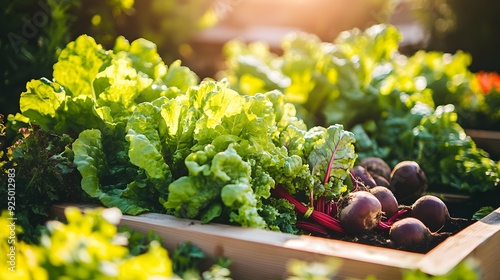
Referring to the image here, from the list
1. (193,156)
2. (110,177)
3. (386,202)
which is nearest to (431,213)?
(386,202)

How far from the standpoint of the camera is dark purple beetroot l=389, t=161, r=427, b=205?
3066mm

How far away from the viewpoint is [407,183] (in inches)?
121

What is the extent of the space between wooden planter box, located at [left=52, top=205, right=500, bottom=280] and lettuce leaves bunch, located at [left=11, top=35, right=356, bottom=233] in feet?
0.31

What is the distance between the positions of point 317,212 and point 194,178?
0.66 m

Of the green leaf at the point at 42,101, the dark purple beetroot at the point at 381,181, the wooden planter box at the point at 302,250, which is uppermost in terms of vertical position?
the green leaf at the point at 42,101

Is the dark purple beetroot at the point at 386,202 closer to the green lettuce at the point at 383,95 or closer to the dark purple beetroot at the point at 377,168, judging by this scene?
the dark purple beetroot at the point at 377,168

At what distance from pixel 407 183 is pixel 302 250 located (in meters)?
Answer: 1.35

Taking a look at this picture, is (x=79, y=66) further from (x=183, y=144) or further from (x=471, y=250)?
(x=471, y=250)

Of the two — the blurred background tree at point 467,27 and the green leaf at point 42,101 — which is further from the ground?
the blurred background tree at point 467,27

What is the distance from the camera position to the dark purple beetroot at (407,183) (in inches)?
121

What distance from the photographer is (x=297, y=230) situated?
7.94 ft

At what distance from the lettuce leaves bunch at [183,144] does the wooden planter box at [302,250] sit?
0.09m

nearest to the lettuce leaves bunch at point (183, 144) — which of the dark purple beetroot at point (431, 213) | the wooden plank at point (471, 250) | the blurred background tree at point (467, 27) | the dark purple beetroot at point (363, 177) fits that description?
the dark purple beetroot at point (363, 177)

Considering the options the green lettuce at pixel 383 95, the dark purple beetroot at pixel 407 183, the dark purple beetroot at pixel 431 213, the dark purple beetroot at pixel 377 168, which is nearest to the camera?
the dark purple beetroot at pixel 431 213
